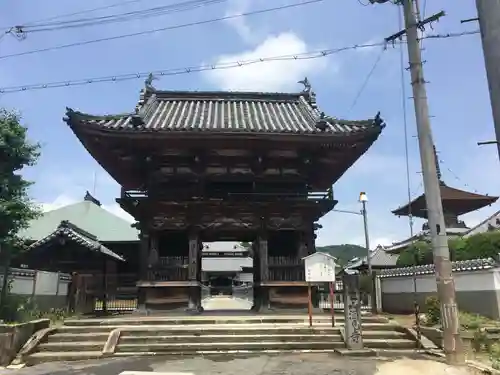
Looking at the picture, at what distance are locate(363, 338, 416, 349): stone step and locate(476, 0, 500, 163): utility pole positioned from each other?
7.84 meters

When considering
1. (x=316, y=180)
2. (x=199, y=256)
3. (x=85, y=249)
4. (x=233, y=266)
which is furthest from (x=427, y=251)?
(x=233, y=266)

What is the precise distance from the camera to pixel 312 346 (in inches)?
439

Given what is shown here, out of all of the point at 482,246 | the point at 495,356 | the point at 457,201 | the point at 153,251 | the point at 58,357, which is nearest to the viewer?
the point at 495,356

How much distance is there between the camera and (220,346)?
436 inches

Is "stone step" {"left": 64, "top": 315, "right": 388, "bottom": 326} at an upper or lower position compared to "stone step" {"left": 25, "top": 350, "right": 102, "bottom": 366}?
upper

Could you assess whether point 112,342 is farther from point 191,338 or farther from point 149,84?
point 149,84

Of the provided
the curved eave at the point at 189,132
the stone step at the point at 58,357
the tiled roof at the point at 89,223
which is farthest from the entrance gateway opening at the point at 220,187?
the tiled roof at the point at 89,223

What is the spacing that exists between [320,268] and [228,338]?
333 cm

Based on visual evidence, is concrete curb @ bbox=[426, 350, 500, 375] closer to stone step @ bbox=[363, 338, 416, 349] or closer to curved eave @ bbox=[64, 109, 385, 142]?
stone step @ bbox=[363, 338, 416, 349]

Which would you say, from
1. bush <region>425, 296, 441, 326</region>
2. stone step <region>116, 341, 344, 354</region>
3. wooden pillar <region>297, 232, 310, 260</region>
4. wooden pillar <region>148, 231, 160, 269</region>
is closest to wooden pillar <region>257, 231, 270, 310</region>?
wooden pillar <region>297, 232, 310, 260</region>

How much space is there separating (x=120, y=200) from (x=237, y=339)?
692 cm

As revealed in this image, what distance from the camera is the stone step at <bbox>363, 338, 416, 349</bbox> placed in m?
11.4

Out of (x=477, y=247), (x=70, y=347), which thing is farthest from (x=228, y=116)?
(x=477, y=247)

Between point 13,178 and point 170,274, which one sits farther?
point 170,274
